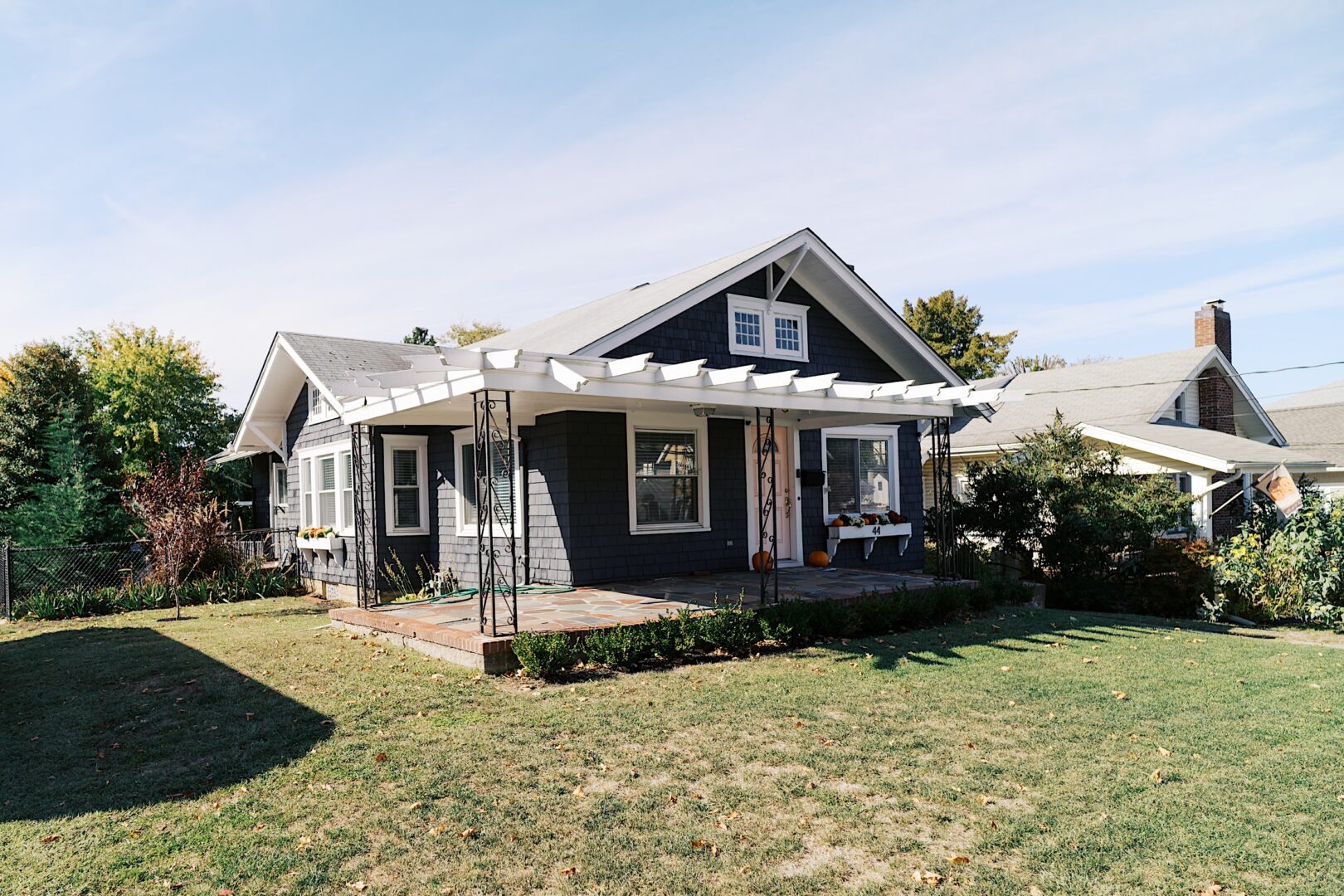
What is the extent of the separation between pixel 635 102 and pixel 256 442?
37.9ft

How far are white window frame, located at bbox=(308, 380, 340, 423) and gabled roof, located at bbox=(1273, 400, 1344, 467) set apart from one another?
2510 centimetres

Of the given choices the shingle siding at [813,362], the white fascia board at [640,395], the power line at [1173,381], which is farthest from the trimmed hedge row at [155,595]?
the power line at [1173,381]

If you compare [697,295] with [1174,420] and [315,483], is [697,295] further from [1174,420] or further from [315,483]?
[1174,420]

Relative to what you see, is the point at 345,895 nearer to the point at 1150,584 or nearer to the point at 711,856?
the point at 711,856

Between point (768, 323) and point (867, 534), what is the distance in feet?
12.6

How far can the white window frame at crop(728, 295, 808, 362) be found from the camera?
506 inches

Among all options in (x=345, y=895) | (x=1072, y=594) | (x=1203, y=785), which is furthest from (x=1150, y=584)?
(x=345, y=895)

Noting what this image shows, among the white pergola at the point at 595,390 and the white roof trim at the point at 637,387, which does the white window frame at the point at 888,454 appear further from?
the white roof trim at the point at 637,387

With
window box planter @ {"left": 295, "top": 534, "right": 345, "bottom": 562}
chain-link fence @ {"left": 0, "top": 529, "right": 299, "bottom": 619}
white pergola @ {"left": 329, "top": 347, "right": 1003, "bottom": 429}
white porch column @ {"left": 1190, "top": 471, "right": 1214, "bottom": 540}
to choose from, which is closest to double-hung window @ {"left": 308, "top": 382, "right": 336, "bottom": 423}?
window box planter @ {"left": 295, "top": 534, "right": 345, "bottom": 562}

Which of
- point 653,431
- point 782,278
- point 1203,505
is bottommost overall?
point 1203,505

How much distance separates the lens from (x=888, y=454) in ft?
49.0

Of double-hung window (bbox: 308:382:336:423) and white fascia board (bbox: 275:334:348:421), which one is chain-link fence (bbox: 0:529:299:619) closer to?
double-hung window (bbox: 308:382:336:423)

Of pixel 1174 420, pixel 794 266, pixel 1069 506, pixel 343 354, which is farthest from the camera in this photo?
pixel 1174 420

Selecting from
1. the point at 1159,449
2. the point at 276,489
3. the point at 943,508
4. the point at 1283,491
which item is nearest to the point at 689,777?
the point at 943,508
